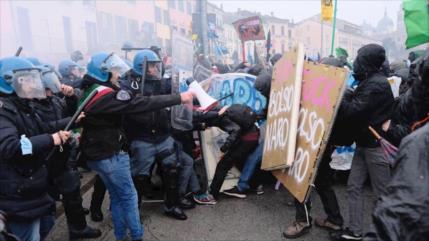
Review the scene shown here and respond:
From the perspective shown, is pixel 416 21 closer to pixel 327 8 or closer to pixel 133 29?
pixel 327 8

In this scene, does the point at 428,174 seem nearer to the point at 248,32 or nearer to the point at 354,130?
the point at 354,130

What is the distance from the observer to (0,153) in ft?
7.90

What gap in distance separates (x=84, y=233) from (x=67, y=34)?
22161mm

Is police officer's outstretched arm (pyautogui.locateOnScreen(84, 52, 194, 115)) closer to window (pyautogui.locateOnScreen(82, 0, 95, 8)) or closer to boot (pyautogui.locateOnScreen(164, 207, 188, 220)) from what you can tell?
boot (pyautogui.locateOnScreen(164, 207, 188, 220))

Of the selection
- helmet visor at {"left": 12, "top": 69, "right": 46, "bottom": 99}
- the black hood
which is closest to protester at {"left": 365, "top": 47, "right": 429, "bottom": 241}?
the black hood

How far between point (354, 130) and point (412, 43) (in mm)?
1291

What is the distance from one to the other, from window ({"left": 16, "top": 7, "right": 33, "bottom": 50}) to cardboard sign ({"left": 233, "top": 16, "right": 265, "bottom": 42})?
12871mm

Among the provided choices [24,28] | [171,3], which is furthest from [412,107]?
[171,3]

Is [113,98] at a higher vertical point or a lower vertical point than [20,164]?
higher

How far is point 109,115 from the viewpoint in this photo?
327 centimetres

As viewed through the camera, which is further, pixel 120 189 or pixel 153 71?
pixel 153 71

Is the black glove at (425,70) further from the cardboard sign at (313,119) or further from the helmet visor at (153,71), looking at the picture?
the helmet visor at (153,71)

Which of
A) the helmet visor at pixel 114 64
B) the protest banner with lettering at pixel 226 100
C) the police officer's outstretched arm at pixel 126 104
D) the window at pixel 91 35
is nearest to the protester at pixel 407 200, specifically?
the police officer's outstretched arm at pixel 126 104

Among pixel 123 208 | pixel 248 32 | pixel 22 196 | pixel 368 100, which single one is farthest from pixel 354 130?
pixel 248 32
